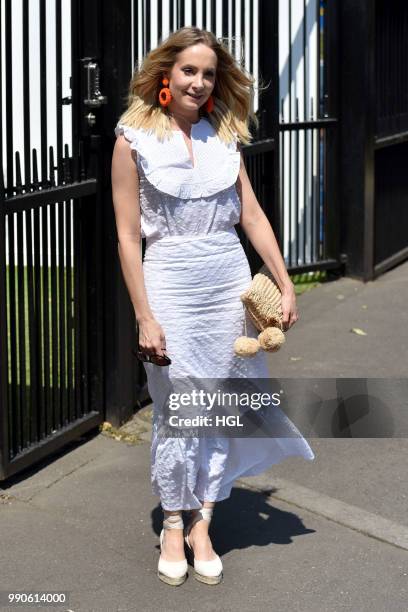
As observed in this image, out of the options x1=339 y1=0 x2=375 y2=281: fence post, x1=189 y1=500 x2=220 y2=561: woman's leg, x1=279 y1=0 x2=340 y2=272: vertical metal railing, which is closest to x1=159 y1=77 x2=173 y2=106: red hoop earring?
x1=189 y1=500 x2=220 y2=561: woman's leg

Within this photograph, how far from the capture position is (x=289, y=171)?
8875 mm

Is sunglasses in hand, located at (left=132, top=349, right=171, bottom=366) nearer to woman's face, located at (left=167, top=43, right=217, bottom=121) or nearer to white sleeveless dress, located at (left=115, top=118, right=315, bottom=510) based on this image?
white sleeveless dress, located at (left=115, top=118, right=315, bottom=510)

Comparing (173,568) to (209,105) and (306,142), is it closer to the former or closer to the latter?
(209,105)

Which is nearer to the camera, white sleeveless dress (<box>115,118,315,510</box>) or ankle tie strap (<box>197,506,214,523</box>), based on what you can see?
white sleeveless dress (<box>115,118,315,510</box>)

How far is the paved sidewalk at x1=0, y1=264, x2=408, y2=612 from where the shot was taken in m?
4.43

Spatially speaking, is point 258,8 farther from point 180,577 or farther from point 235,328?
point 180,577

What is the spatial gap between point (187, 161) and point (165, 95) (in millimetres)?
246

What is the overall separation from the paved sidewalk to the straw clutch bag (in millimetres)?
Result: 841

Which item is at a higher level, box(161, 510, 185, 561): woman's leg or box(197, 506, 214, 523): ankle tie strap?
box(197, 506, 214, 523): ankle tie strap

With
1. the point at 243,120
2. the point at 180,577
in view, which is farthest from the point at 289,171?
the point at 180,577

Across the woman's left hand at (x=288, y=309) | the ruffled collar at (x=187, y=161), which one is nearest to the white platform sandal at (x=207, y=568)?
the woman's left hand at (x=288, y=309)

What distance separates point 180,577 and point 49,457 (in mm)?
1388

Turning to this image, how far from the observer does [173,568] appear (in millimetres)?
4543

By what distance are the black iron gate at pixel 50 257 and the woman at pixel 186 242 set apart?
0.80 metres
